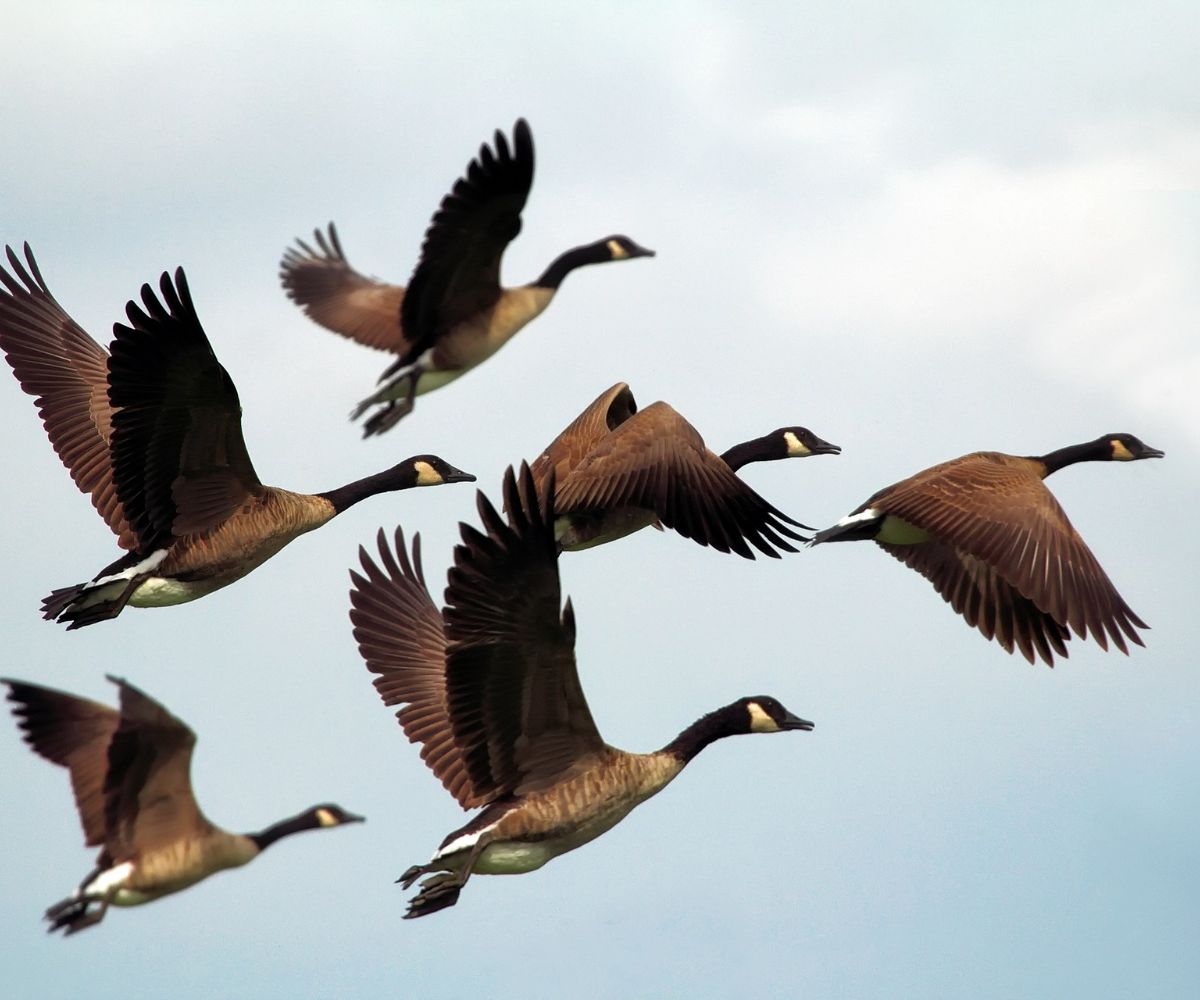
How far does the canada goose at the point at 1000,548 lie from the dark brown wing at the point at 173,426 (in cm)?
423

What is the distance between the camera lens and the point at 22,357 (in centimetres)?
1605

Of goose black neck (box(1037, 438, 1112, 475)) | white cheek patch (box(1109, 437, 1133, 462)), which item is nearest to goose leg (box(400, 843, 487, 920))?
goose black neck (box(1037, 438, 1112, 475))

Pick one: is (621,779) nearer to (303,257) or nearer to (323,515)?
(323,515)

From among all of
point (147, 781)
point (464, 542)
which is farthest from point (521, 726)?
point (147, 781)

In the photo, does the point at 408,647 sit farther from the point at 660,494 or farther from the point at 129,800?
the point at 129,800

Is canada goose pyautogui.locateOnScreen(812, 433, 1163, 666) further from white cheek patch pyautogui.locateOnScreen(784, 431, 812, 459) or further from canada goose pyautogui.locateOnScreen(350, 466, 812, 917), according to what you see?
canada goose pyautogui.locateOnScreen(350, 466, 812, 917)

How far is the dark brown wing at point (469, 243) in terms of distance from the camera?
43.7 feet

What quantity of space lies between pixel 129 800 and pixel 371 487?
190 inches

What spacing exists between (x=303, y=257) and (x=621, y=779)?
311 inches

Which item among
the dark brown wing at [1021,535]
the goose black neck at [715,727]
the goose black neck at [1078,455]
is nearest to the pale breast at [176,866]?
the goose black neck at [715,727]

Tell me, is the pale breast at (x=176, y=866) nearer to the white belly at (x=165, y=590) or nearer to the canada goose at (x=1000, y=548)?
the white belly at (x=165, y=590)

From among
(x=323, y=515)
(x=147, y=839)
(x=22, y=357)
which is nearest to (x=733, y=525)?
→ (x=323, y=515)

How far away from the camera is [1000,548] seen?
44.1 feet

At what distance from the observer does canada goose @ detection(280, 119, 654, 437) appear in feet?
43.9
